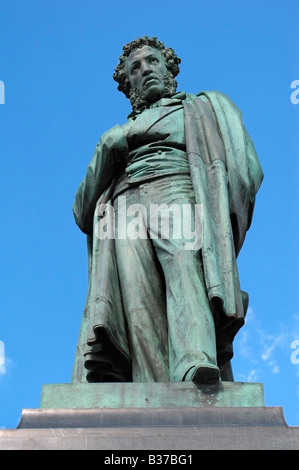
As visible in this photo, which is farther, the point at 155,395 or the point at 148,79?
the point at 148,79

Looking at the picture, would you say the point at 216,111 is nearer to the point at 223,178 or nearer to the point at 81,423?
the point at 223,178

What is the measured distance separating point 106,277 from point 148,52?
3329 millimetres

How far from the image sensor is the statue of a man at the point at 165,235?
9.26 meters

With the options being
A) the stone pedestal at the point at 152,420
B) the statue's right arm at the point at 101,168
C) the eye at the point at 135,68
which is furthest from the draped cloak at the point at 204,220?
the stone pedestal at the point at 152,420

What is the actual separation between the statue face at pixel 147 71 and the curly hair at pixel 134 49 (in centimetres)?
8

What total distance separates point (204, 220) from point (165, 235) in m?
0.39

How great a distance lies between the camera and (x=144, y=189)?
34.4 ft

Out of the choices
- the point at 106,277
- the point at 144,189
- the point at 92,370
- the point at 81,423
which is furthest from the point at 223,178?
the point at 81,423

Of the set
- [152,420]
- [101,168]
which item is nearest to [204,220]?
[101,168]

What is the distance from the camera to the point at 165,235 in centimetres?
987

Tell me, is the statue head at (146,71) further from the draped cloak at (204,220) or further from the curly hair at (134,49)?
the draped cloak at (204,220)

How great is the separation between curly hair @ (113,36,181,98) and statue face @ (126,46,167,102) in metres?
0.08

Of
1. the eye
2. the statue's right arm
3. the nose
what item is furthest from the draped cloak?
the eye

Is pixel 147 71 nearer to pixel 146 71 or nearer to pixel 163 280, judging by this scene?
pixel 146 71
